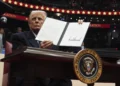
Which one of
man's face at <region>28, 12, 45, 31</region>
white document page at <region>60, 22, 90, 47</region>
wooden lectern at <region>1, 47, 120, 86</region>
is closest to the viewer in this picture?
wooden lectern at <region>1, 47, 120, 86</region>

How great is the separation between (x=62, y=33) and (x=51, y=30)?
7 centimetres

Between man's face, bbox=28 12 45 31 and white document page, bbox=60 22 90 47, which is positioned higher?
man's face, bbox=28 12 45 31

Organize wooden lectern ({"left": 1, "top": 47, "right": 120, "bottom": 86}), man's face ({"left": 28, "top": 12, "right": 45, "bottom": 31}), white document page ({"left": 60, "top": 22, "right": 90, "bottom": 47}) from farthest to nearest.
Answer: man's face ({"left": 28, "top": 12, "right": 45, "bottom": 31})
white document page ({"left": 60, "top": 22, "right": 90, "bottom": 47})
wooden lectern ({"left": 1, "top": 47, "right": 120, "bottom": 86})

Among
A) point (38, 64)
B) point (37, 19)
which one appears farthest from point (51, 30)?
point (37, 19)

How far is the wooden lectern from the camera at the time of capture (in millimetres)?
1327

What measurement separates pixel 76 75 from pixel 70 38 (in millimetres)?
252

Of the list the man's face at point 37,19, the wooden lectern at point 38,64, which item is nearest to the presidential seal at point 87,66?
the wooden lectern at point 38,64

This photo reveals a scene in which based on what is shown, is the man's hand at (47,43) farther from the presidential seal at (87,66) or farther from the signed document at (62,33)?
the presidential seal at (87,66)

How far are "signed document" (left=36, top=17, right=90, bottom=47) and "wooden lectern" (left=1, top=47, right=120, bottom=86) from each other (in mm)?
118

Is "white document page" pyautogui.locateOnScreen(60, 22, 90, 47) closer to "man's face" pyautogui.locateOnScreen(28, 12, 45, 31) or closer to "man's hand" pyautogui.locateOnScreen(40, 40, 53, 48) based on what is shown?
"man's hand" pyautogui.locateOnScreen(40, 40, 53, 48)

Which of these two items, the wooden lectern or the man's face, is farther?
the man's face

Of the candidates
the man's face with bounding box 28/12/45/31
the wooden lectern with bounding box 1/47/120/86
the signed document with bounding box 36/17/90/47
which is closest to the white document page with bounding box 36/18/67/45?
the signed document with bounding box 36/17/90/47

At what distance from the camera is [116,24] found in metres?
13.3

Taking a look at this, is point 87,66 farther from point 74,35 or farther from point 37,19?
point 37,19
